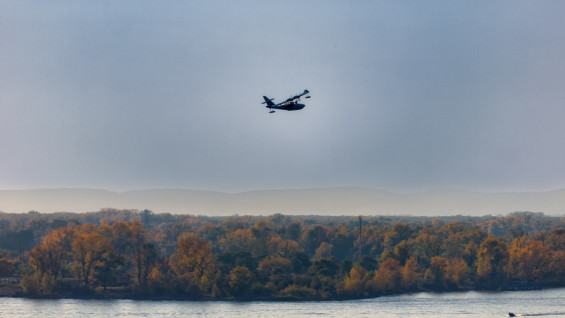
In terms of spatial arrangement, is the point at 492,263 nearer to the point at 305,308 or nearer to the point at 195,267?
the point at 305,308

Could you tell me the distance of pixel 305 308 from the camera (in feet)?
438

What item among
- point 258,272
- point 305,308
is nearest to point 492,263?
point 258,272

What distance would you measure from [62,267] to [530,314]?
7910cm

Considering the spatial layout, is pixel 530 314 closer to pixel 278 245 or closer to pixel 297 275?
pixel 297 275

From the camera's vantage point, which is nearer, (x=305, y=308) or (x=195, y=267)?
(x=305, y=308)

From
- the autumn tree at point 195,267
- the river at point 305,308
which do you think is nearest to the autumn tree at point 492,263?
the river at point 305,308

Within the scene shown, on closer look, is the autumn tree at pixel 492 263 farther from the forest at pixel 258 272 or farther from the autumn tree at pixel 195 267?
the autumn tree at pixel 195 267

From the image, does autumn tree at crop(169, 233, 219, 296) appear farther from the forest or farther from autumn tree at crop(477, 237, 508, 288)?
autumn tree at crop(477, 237, 508, 288)

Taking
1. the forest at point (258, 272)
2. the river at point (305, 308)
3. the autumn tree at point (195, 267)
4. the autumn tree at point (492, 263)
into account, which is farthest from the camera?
the autumn tree at point (492, 263)

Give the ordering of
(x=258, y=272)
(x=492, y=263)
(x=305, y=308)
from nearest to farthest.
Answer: (x=305, y=308) → (x=258, y=272) → (x=492, y=263)

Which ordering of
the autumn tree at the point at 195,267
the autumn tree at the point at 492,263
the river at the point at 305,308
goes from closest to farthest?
the river at the point at 305,308 → the autumn tree at the point at 195,267 → the autumn tree at the point at 492,263

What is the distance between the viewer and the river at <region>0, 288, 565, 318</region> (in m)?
126

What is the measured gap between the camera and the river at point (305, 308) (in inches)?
4980

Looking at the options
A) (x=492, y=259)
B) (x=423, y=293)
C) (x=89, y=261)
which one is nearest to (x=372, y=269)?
(x=423, y=293)
